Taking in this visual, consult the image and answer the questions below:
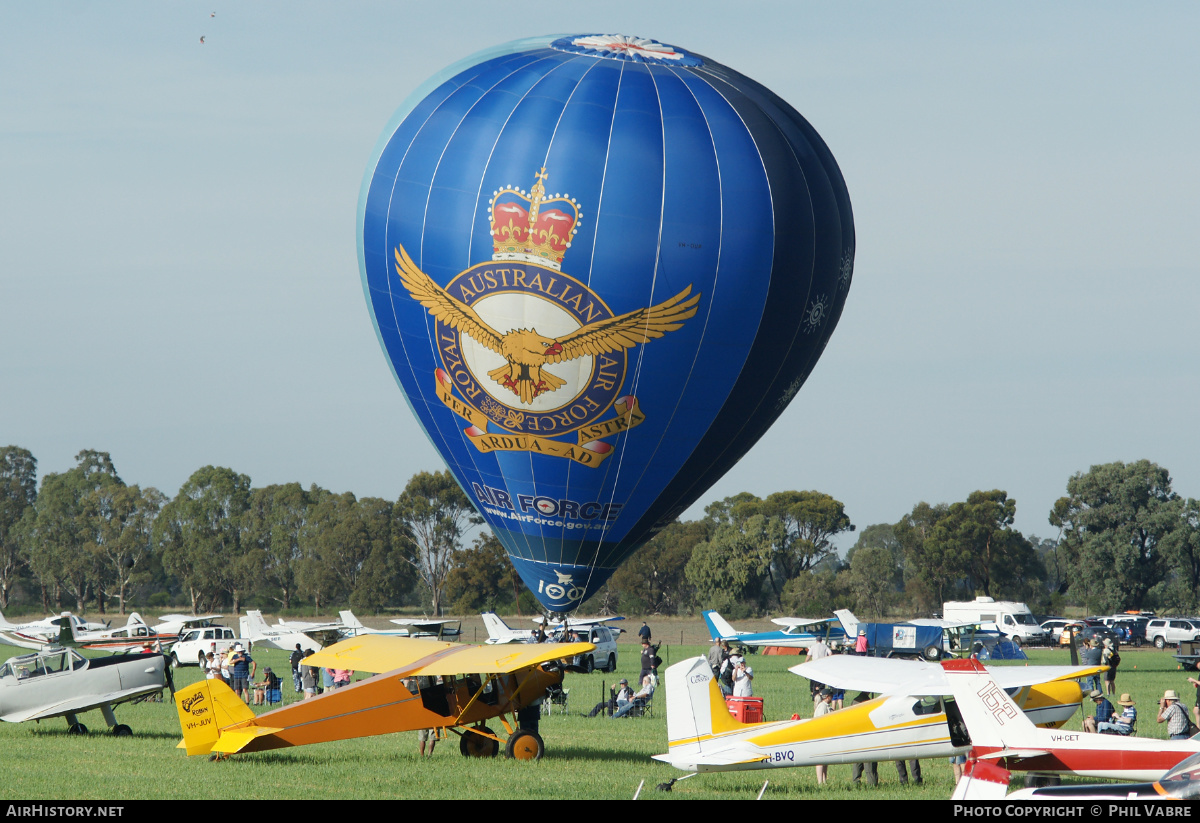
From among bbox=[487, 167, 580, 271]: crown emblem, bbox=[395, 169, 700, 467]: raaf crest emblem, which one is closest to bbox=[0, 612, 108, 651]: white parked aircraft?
bbox=[395, 169, 700, 467]: raaf crest emblem

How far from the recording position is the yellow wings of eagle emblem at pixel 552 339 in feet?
83.4

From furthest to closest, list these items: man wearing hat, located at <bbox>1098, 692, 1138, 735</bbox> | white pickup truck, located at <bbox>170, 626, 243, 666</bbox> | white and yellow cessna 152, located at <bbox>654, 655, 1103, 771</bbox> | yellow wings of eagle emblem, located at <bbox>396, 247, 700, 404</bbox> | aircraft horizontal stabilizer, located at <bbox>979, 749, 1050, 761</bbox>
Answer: white pickup truck, located at <bbox>170, 626, 243, 666</bbox> < yellow wings of eagle emblem, located at <bbox>396, 247, 700, 404</bbox> < man wearing hat, located at <bbox>1098, 692, 1138, 735</bbox> < white and yellow cessna 152, located at <bbox>654, 655, 1103, 771</bbox> < aircraft horizontal stabilizer, located at <bbox>979, 749, 1050, 761</bbox>

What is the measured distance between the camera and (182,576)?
97062 millimetres

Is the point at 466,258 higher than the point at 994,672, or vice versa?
the point at 466,258

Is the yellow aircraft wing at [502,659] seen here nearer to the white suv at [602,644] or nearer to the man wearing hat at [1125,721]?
the man wearing hat at [1125,721]

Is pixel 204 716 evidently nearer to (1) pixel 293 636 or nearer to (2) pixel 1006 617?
(1) pixel 293 636

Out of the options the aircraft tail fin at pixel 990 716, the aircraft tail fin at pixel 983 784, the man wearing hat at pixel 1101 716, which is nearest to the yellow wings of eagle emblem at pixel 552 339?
the man wearing hat at pixel 1101 716

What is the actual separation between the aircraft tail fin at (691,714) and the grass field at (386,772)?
62 cm

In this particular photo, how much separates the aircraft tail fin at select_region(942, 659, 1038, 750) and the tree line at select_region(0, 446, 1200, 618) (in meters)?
68.3

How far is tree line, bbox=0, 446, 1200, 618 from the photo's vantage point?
3152 inches

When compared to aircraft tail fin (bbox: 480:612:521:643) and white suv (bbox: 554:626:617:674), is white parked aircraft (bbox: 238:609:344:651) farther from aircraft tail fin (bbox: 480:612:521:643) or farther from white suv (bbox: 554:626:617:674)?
white suv (bbox: 554:626:617:674)
